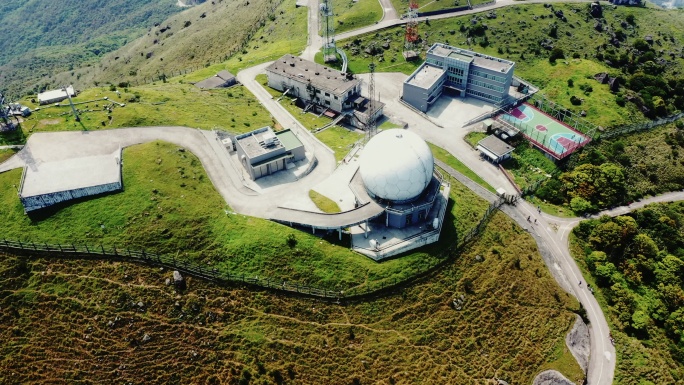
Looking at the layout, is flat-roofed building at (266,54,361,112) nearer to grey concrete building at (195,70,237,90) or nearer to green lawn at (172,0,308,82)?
grey concrete building at (195,70,237,90)

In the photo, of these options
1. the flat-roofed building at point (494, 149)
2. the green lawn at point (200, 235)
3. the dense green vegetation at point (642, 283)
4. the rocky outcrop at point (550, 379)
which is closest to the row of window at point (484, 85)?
the flat-roofed building at point (494, 149)

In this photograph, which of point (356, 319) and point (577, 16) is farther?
point (577, 16)

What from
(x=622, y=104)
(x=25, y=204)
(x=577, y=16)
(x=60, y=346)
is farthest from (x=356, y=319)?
(x=577, y=16)

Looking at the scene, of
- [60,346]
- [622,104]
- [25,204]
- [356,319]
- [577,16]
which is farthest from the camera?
[577,16]

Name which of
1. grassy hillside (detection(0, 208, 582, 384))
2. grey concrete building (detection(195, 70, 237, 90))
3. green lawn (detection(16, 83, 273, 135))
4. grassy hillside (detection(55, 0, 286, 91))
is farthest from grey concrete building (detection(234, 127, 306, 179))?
grassy hillside (detection(55, 0, 286, 91))

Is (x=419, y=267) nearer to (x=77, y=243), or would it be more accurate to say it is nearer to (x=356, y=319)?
(x=356, y=319)

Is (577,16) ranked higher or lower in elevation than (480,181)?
higher

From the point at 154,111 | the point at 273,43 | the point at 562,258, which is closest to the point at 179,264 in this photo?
the point at 154,111

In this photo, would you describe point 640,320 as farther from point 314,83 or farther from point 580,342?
point 314,83
